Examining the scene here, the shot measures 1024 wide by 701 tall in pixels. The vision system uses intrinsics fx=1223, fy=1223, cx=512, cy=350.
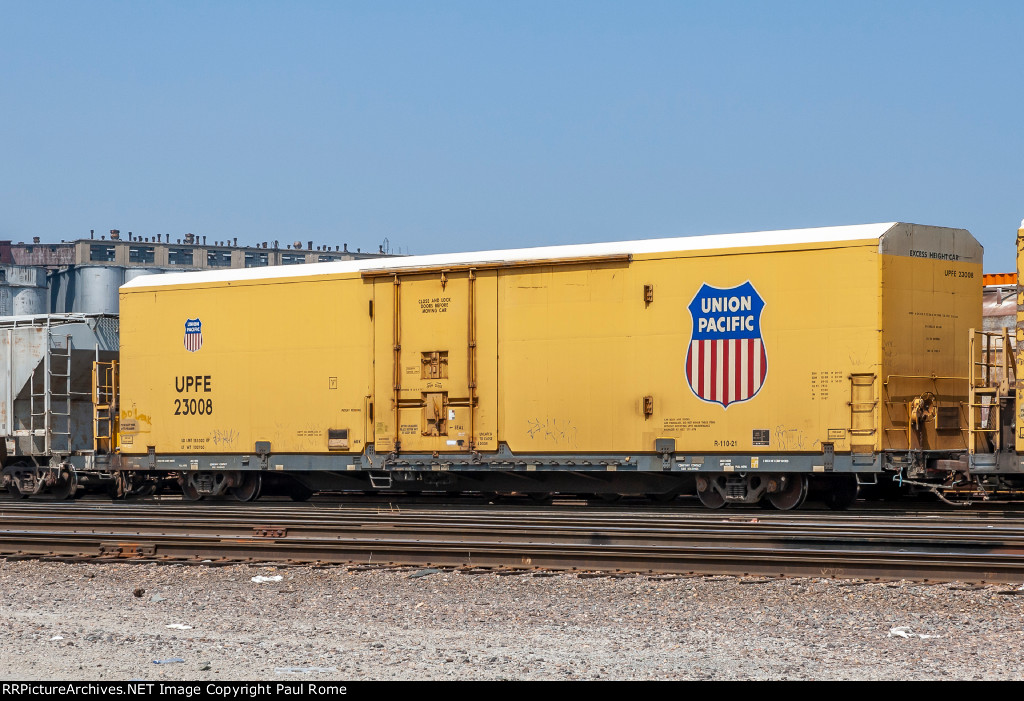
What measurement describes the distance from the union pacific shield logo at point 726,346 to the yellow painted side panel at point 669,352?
88mm

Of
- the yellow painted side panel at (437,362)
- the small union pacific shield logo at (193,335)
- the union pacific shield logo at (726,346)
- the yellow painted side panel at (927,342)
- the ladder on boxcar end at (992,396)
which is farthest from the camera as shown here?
the small union pacific shield logo at (193,335)

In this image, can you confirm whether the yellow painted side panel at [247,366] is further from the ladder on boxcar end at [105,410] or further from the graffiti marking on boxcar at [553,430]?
the graffiti marking on boxcar at [553,430]

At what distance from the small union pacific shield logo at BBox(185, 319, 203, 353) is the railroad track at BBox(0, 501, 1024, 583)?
13.0 feet

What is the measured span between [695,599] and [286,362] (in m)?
10.9

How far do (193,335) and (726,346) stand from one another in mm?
8934

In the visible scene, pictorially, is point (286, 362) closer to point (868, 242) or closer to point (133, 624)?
point (868, 242)

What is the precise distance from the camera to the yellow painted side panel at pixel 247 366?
18.8 m

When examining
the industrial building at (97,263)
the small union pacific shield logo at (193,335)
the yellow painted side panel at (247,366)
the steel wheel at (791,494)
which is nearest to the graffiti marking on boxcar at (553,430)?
the yellow painted side panel at (247,366)

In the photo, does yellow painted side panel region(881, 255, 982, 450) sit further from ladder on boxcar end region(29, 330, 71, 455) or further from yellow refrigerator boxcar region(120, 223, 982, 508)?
ladder on boxcar end region(29, 330, 71, 455)

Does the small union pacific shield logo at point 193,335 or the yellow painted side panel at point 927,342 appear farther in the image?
the small union pacific shield logo at point 193,335

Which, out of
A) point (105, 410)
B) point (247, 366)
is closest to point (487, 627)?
point (247, 366)

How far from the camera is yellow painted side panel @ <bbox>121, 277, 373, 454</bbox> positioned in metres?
18.8

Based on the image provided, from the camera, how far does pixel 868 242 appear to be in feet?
51.7

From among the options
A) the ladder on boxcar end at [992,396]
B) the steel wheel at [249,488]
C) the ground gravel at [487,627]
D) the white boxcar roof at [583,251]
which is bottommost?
the steel wheel at [249,488]
